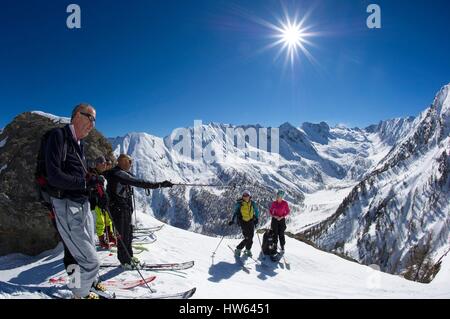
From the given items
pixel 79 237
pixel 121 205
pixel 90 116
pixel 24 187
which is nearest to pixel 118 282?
pixel 121 205

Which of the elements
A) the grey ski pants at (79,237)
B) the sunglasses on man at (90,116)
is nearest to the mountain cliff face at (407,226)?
the grey ski pants at (79,237)

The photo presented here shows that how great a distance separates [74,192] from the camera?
6516 millimetres

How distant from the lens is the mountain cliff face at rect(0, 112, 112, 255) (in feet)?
43.3

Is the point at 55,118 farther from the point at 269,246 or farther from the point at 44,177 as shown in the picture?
the point at 44,177

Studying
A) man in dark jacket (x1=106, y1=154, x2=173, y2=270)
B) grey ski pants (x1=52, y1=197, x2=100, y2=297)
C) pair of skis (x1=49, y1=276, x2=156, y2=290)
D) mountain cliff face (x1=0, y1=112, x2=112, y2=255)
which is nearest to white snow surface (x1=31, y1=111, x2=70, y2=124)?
mountain cliff face (x1=0, y1=112, x2=112, y2=255)

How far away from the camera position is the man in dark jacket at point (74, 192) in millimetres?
6184

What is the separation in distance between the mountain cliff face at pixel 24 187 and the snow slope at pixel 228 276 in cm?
70

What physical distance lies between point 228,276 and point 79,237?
6944 mm

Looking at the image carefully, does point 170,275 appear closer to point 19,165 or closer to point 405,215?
point 19,165

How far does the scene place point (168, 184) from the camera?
31.9ft

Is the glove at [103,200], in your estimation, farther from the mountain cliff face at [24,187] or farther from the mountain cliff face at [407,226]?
the mountain cliff face at [407,226]
